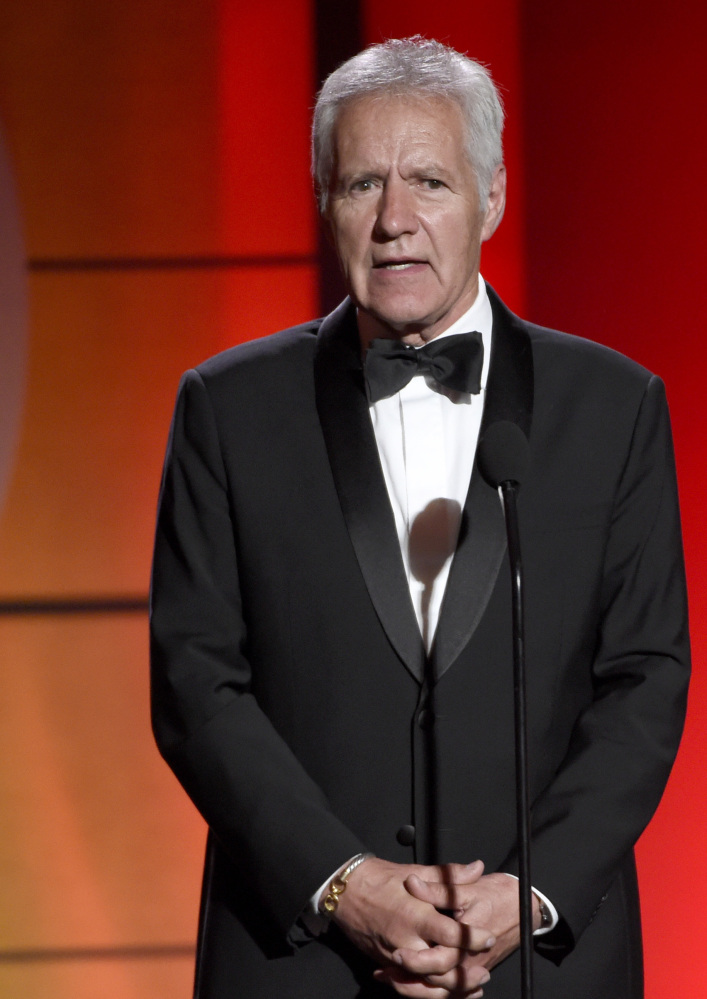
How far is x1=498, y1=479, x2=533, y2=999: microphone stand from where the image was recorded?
43.5 inches

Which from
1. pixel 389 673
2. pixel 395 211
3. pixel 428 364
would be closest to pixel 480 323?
pixel 428 364

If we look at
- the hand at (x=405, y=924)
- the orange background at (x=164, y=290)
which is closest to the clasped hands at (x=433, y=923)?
the hand at (x=405, y=924)

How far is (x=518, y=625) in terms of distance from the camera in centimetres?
117

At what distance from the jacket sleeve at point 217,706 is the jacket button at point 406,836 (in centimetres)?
7

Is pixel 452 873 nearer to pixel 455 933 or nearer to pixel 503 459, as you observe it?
pixel 455 933

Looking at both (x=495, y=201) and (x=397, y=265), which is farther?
(x=495, y=201)

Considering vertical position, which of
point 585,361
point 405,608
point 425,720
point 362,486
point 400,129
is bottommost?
point 425,720

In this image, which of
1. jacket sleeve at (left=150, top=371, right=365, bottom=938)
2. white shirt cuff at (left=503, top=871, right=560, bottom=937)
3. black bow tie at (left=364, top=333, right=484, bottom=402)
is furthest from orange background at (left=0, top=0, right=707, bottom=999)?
white shirt cuff at (left=503, top=871, right=560, bottom=937)

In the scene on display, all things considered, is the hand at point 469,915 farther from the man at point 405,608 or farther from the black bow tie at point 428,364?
the black bow tie at point 428,364

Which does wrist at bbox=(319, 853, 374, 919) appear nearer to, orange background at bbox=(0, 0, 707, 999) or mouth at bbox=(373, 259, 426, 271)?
mouth at bbox=(373, 259, 426, 271)

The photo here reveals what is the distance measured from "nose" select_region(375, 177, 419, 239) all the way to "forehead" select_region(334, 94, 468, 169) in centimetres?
3

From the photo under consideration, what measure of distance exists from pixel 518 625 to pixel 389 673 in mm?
317

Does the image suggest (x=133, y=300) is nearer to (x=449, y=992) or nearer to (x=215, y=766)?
(x=215, y=766)

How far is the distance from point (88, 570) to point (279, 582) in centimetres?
115
